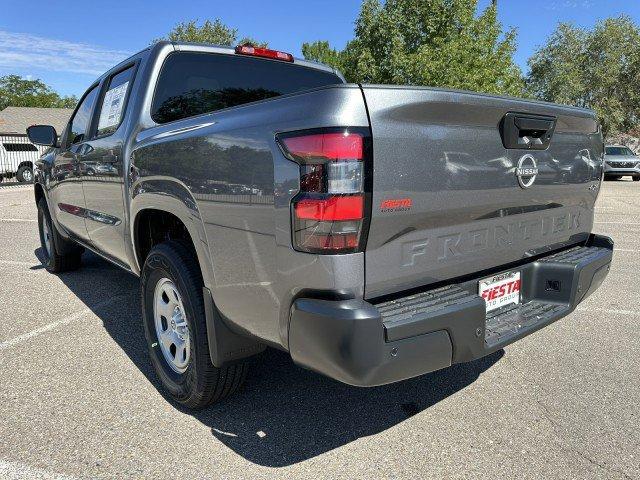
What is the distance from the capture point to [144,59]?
334 centimetres

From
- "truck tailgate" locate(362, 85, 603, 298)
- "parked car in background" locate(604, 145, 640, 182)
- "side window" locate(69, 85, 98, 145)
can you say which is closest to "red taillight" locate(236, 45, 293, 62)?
"side window" locate(69, 85, 98, 145)

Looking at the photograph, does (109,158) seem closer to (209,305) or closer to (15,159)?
(209,305)

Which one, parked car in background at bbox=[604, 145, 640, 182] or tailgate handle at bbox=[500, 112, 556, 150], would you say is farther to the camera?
parked car in background at bbox=[604, 145, 640, 182]

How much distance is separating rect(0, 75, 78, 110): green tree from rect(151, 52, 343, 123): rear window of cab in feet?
276

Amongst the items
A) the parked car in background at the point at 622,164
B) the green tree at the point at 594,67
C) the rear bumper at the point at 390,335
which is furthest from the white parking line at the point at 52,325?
the green tree at the point at 594,67

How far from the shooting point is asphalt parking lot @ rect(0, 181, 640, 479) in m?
2.31

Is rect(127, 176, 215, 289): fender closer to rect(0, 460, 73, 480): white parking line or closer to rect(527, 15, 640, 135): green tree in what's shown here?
rect(0, 460, 73, 480): white parking line

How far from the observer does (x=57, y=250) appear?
5.57m

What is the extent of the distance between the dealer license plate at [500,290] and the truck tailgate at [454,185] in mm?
75

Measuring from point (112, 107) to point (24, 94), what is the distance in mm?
89358

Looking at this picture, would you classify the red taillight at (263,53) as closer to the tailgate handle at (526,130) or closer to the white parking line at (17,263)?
the tailgate handle at (526,130)

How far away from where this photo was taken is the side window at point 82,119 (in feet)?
14.1

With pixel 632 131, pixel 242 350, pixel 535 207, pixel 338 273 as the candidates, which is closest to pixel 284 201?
pixel 338 273

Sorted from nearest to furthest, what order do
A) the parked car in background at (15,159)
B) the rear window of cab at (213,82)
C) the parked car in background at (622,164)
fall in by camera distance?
the rear window of cab at (213,82)
the parked car in background at (622,164)
the parked car in background at (15,159)
